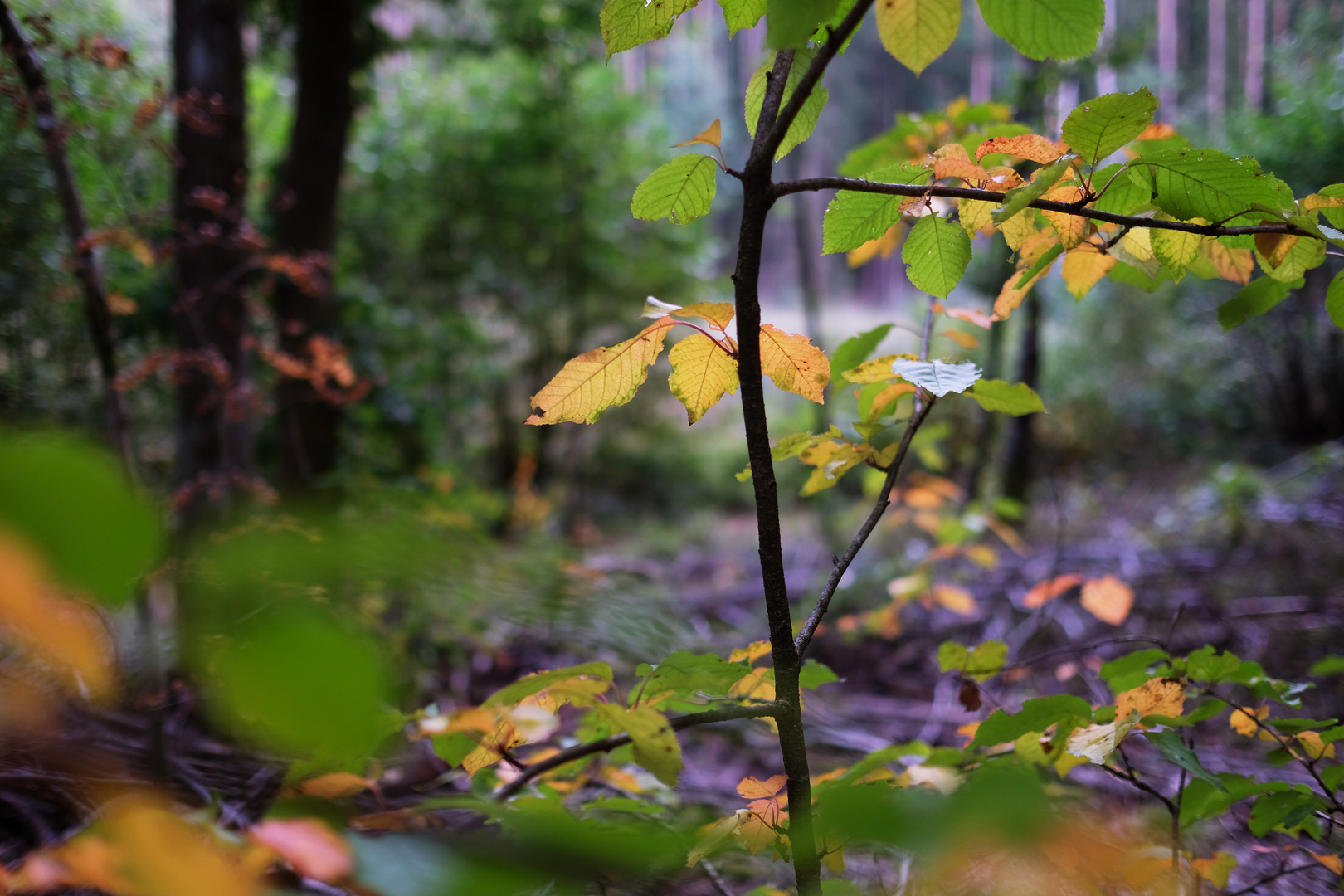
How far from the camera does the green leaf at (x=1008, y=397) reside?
59cm

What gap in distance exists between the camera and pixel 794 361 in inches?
20.5

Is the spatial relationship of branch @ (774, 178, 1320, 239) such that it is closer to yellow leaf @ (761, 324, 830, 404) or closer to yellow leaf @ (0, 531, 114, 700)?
yellow leaf @ (761, 324, 830, 404)

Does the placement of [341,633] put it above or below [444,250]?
below

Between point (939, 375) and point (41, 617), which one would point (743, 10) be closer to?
point (939, 375)

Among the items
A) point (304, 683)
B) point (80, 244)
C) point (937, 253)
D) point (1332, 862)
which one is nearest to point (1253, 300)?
point (937, 253)

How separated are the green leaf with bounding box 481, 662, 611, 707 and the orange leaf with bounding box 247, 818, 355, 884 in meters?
0.15

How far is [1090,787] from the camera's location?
4.25ft

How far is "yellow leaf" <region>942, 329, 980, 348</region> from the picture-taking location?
0.75 metres

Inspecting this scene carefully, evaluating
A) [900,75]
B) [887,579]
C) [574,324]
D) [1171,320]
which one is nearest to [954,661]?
[887,579]

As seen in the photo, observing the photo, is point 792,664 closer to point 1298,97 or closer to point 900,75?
point 1298,97

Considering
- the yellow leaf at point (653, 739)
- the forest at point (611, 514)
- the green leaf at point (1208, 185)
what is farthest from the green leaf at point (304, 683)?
the green leaf at point (1208, 185)

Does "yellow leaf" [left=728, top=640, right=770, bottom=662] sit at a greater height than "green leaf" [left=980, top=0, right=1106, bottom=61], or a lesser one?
lesser

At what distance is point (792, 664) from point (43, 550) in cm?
42

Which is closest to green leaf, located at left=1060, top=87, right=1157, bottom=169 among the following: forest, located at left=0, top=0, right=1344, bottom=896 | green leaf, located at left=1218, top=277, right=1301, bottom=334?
forest, located at left=0, top=0, right=1344, bottom=896
